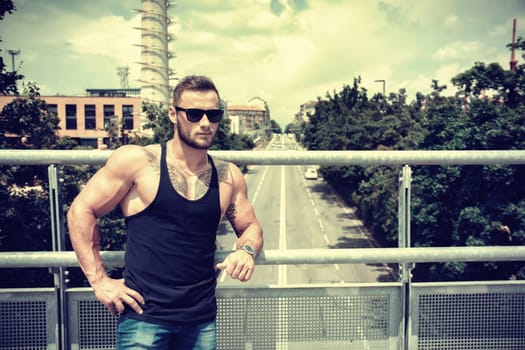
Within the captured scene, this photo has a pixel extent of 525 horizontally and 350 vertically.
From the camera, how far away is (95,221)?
214 centimetres

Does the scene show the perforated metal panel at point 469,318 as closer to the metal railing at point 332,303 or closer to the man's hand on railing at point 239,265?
the metal railing at point 332,303

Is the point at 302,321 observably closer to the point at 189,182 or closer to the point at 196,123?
the point at 189,182

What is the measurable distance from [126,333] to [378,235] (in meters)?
33.7

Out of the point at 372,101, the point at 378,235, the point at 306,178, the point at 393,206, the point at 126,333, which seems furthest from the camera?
the point at 306,178

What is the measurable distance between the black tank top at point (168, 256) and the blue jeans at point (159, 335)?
44 mm

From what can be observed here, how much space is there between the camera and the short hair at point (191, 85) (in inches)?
90.2

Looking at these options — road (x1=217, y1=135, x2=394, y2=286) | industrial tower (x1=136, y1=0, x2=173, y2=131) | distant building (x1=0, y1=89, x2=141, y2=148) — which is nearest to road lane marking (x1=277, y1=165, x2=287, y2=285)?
road (x1=217, y1=135, x2=394, y2=286)

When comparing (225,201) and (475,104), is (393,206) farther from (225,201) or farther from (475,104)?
(225,201)

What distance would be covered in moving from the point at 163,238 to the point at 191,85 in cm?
83

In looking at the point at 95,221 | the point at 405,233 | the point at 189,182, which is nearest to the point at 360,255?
the point at 405,233

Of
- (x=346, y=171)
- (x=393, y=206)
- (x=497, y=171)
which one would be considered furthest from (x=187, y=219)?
(x=346, y=171)

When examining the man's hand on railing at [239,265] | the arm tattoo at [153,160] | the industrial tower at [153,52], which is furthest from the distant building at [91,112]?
the man's hand on railing at [239,265]

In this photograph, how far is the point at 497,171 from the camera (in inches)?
655

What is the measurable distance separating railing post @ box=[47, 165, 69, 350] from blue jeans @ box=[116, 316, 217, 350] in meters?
0.54
